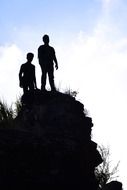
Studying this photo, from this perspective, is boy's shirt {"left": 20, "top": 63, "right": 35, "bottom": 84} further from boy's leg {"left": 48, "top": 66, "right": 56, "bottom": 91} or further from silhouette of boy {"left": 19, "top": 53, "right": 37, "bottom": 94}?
boy's leg {"left": 48, "top": 66, "right": 56, "bottom": 91}

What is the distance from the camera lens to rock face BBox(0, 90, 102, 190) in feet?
40.8

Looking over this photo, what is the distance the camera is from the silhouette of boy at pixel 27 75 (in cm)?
1573

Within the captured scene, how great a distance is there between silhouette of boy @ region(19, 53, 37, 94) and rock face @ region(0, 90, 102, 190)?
0.35 metres

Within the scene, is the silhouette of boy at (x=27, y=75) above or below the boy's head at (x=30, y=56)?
below

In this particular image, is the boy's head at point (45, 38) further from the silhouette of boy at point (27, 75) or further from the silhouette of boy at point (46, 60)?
the silhouette of boy at point (27, 75)

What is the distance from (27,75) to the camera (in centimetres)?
1571

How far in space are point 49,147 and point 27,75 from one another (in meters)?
3.48

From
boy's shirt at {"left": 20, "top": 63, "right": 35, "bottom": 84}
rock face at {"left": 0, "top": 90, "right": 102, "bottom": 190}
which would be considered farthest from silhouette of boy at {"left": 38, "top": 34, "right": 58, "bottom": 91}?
rock face at {"left": 0, "top": 90, "right": 102, "bottom": 190}

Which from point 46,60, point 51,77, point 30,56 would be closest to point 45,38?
point 46,60

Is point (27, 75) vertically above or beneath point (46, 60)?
beneath

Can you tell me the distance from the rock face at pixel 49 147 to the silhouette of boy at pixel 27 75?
0.35 m

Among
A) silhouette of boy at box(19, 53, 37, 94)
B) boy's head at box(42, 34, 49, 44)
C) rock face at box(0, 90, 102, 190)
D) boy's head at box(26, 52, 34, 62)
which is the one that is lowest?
rock face at box(0, 90, 102, 190)

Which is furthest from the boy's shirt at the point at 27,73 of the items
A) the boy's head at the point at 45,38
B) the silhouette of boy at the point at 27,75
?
the boy's head at the point at 45,38

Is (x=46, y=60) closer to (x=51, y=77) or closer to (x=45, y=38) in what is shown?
(x=51, y=77)
